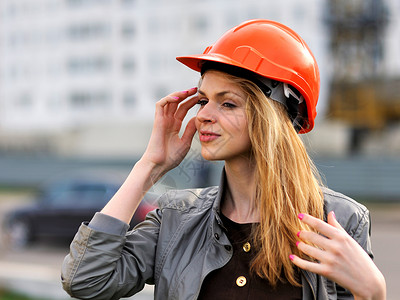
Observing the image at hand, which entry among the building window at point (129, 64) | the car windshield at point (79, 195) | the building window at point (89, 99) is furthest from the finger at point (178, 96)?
the building window at point (89, 99)

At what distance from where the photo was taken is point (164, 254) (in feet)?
6.77

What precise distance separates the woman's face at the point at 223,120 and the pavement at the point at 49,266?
4.43 meters

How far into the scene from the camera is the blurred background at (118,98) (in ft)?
39.3

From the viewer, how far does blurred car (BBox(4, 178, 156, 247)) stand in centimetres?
1162

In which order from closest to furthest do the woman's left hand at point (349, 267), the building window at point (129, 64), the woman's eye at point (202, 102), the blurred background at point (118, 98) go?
the woman's left hand at point (349, 267), the woman's eye at point (202, 102), the blurred background at point (118, 98), the building window at point (129, 64)

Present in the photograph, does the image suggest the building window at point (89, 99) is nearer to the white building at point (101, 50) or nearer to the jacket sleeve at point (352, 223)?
the white building at point (101, 50)

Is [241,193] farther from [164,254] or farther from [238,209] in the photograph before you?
[164,254]

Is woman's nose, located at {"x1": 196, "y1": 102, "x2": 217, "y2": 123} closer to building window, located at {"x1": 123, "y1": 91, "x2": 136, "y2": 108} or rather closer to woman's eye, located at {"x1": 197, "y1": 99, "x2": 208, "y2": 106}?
woman's eye, located at {"x1": 197, "y1": 99, "x2": 208, "y2": 106}

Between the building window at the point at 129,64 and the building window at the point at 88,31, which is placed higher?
the building window at the point at 88,31

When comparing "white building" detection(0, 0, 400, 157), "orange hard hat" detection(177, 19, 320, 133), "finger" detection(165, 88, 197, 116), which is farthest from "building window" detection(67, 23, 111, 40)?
"orange hard hat" detection(177, 19, 320, 133)

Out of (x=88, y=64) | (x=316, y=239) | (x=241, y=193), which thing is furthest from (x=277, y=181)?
(x=88, y=64)

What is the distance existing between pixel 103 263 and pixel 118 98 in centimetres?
4771

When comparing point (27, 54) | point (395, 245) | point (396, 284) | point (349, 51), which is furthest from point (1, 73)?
point (396, 284)

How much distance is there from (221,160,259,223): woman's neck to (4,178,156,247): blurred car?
9410mm
